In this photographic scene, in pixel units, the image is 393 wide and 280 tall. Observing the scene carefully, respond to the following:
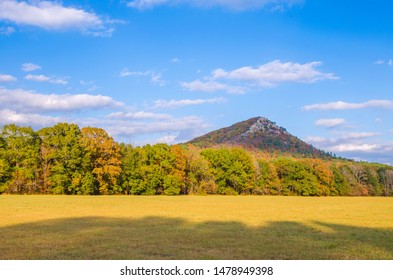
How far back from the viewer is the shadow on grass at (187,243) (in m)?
15.9

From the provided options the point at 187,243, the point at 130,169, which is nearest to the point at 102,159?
the point at 130,169

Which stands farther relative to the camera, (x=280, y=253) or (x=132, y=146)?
(x=132, y=146)

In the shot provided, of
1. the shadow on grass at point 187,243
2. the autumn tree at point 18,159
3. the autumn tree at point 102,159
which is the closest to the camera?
the shadow on grass at point 187,243

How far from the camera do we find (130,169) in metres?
88.2

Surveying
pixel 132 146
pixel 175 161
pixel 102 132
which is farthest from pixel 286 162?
pixel 102 132

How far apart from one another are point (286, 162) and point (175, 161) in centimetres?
3789

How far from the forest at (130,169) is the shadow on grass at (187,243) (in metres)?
53.7

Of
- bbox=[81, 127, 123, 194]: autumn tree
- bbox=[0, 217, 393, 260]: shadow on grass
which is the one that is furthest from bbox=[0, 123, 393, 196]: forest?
bbox=[0, 217, 393, 260]: shadow on grass

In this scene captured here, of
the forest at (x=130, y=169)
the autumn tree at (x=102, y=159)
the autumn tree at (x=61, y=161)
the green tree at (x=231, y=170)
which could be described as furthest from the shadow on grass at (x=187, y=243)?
the green tree at (x=231, y=170)

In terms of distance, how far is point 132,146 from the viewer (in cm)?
9938

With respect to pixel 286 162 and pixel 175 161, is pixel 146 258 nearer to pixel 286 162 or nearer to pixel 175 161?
pixel 175 161

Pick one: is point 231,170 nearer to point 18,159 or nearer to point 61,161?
point 61,161

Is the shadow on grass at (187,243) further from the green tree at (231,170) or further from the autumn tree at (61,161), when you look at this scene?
the green tree at (231,170)
